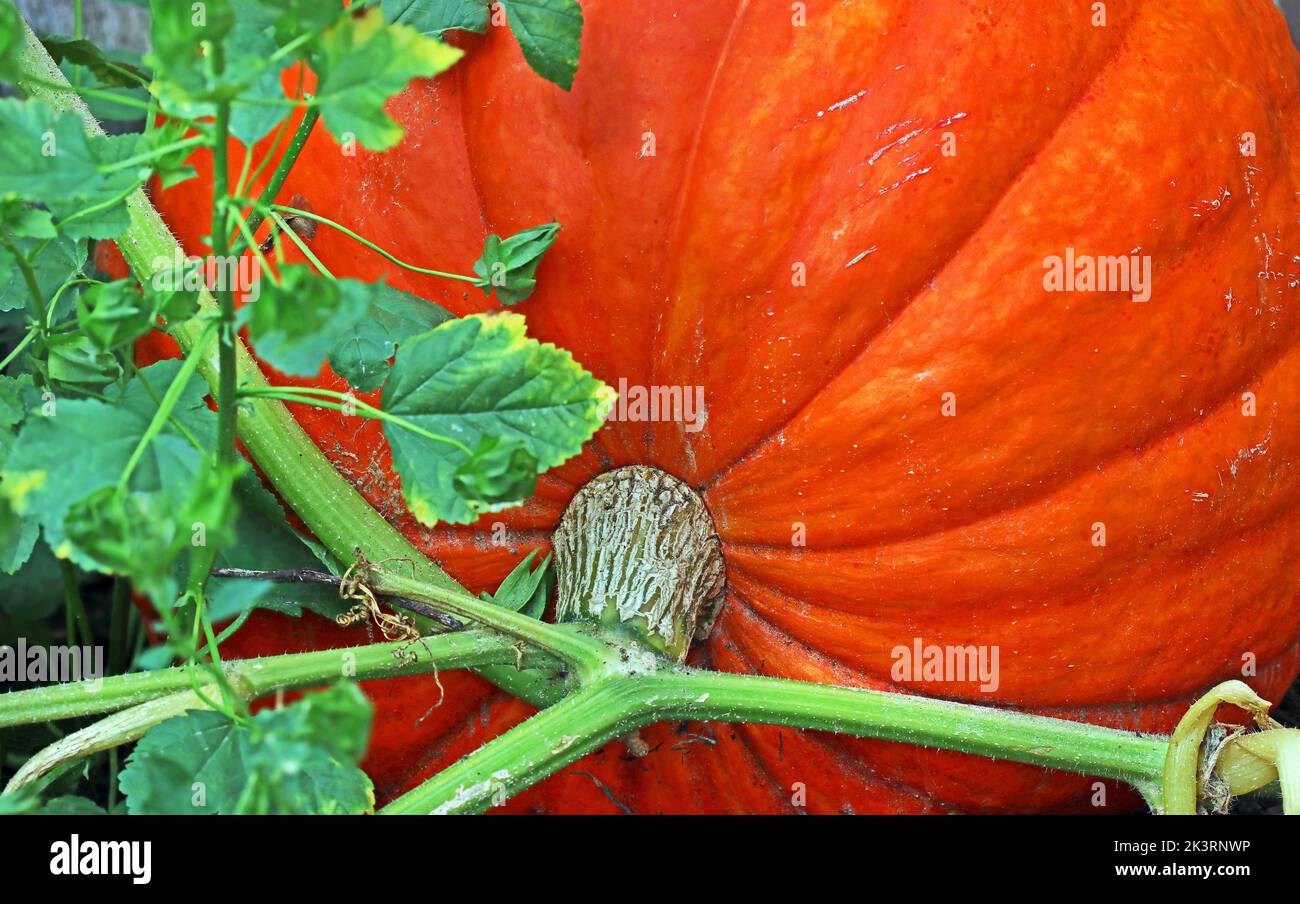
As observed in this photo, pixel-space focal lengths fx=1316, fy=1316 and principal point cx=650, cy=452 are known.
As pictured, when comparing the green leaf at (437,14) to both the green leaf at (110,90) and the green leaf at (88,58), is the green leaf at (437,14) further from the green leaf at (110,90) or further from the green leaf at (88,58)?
the green leaf at (110,90)

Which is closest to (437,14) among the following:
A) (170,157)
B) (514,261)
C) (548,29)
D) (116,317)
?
(548,29)

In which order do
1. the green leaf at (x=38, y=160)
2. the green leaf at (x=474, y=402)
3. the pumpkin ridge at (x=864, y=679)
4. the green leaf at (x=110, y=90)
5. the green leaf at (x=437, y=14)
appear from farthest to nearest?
the green leaf at (x=110, y=90)
the pumpkin ridge at (x=864, y=679)
the green leaf at (x=437, y=14)
the green leaf at (x=474, y=402)
the green leaf at (x=38, y=160)

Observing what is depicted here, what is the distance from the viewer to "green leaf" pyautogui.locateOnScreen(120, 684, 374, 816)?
2.36ft

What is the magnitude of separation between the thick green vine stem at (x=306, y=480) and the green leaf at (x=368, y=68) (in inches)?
19.8

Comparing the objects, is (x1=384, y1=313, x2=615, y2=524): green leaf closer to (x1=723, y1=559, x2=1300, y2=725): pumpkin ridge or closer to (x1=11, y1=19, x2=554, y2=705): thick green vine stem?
(x1=11, y1=19, x2=554, y2=705): thick green vine stem

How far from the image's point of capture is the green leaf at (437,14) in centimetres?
117

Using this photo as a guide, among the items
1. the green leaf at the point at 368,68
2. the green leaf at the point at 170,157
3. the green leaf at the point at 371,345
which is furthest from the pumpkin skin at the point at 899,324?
the green leaf at the point at 368,68

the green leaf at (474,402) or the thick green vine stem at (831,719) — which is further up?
the green leaf at (474,402)

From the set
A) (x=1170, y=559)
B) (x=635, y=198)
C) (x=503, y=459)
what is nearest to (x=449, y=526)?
(x=635, y=198)

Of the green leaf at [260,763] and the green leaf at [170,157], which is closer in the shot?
the green leaf at [260,763]

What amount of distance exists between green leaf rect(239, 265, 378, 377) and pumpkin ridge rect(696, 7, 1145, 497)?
0.57 metres

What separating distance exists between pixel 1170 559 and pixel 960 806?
12.8 inches

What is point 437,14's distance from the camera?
3.89 ft
